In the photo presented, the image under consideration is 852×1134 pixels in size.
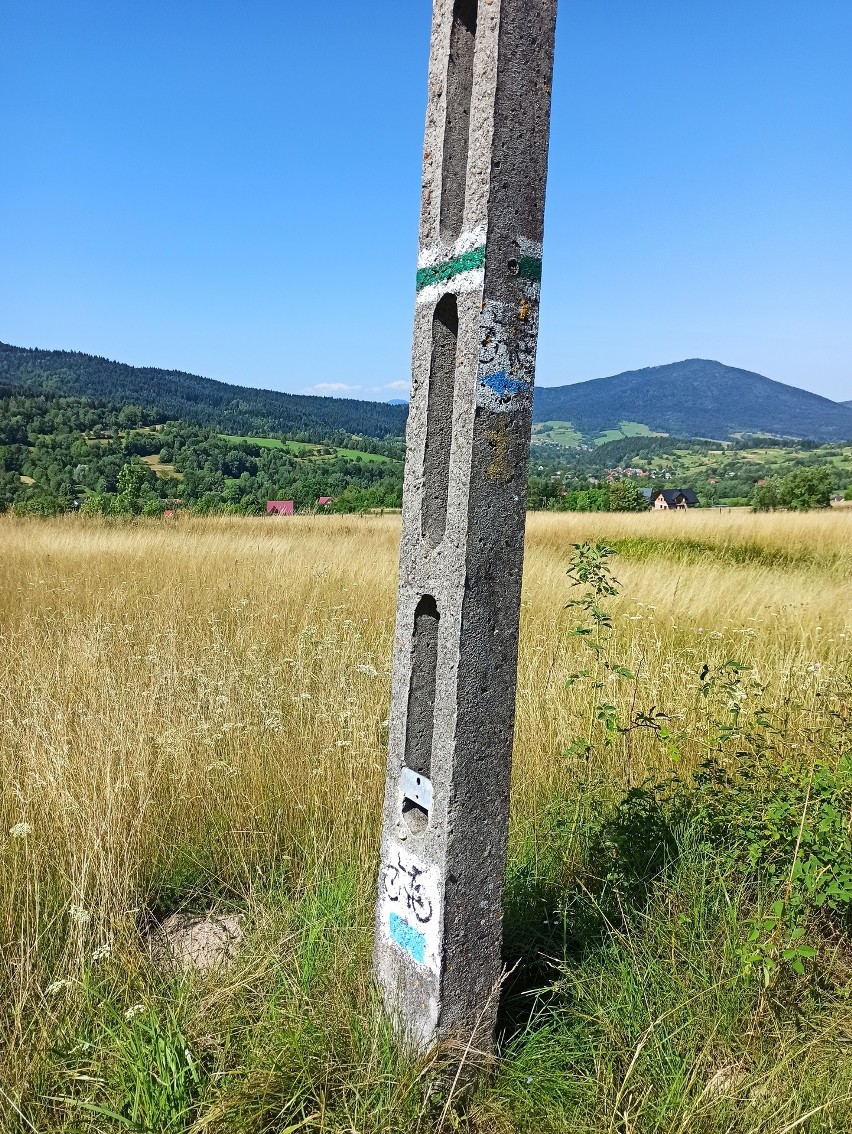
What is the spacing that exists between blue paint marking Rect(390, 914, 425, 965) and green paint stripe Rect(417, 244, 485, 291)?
4.97 feet

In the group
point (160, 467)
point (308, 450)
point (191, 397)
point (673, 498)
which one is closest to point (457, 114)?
point (160, 467)

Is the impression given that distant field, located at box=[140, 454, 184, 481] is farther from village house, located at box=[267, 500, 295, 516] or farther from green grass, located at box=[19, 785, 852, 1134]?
green grass, located at box=[19, 785, 852, 1134]

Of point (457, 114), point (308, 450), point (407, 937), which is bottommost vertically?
point (407, 937)

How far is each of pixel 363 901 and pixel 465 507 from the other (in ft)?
4.29

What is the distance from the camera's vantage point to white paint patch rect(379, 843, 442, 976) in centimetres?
163

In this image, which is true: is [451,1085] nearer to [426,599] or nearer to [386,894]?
[386,894]

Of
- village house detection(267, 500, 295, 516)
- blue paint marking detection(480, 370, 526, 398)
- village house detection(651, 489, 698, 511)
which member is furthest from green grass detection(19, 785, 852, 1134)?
village house detection(651, 489, 698, 511)

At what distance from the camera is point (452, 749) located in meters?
1.57

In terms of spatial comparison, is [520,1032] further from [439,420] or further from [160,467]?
[160,467]

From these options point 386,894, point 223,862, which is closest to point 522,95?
point 386,894

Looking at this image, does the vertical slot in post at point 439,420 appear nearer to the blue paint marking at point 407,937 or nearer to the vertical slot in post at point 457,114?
the vertical slot in post at point 457,114

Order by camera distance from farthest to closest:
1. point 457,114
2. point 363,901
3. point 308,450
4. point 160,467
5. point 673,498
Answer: point 308,450, point 673,498, point 160,467, point 363,901, point 457,114

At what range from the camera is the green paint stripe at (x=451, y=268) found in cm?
155

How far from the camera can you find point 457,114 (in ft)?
5.56
